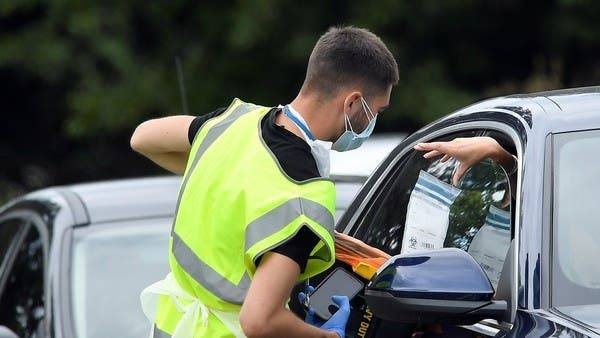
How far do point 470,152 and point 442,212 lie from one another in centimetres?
22

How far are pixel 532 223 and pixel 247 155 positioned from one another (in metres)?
0.76

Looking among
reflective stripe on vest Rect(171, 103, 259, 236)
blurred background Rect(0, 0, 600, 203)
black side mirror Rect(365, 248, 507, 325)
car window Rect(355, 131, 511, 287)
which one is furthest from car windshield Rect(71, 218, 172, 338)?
blurred background Rect(0, 0, 600, 203)

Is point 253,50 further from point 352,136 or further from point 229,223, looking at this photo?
point 229,223

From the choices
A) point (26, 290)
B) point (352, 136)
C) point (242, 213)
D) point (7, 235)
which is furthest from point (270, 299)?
point (7, 235)

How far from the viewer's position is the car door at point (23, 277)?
21.1 ft

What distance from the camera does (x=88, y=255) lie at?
6.65 metres

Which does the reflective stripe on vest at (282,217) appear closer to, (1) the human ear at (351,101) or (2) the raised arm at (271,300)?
(2) the raised arm at (271,300)

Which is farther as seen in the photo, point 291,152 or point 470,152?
point 470,152

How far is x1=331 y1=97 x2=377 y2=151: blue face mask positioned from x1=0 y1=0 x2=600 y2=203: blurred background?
11.2 metres

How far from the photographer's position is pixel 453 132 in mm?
4656

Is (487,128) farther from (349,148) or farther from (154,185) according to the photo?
(154,185)

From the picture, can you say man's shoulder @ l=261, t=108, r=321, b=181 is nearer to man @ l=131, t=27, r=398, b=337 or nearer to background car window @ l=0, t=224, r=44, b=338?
man @ l=131, t=27, r=398, b=337

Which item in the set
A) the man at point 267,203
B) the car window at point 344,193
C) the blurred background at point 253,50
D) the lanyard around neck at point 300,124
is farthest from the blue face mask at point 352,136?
the blurred background at point 253,50

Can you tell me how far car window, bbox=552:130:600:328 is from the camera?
3740 millimetres
